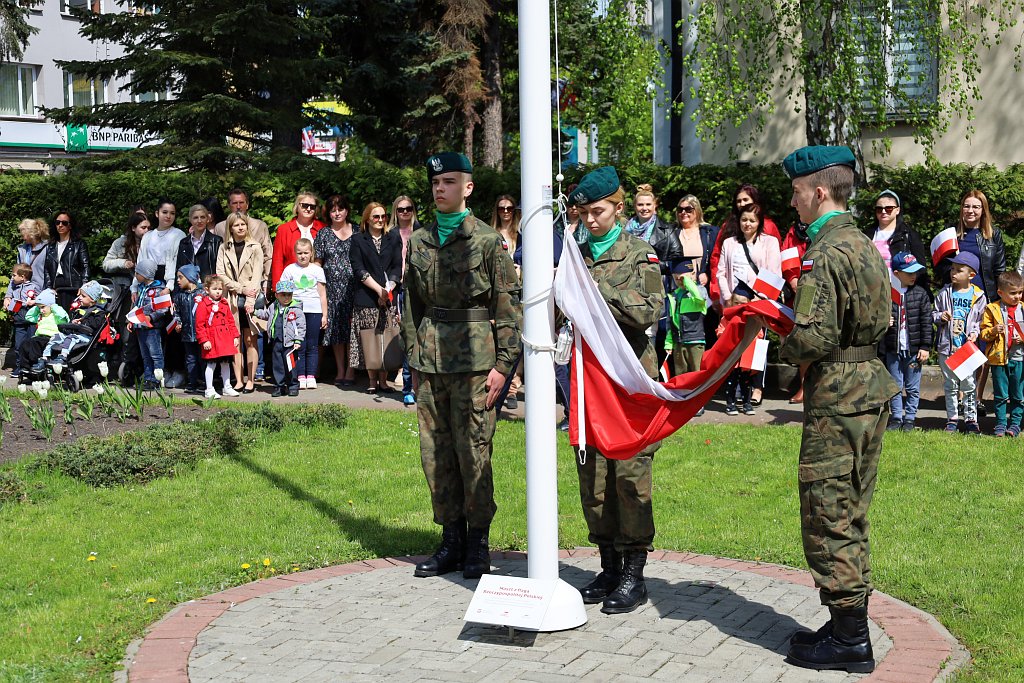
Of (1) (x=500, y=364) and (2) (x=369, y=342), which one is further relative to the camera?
(2) (x=369, y=342)

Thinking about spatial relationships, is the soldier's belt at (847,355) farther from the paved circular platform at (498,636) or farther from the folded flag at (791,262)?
the paved circular platform at (498,636)

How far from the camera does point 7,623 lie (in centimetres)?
638

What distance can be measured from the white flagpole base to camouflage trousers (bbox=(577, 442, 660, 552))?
473 millimetres

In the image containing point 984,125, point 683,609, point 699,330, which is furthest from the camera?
point 984,125

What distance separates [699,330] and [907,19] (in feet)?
17.9

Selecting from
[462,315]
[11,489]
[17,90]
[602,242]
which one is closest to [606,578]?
[462,315]

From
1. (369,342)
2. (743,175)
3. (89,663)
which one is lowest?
(89,663)

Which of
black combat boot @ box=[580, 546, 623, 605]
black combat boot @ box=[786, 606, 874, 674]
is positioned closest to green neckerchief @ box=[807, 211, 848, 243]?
black combat boot @ box=[786, 606, 874, 674]

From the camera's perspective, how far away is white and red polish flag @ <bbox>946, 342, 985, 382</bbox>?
35.3 ft

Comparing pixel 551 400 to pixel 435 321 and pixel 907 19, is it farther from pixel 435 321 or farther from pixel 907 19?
pixel 907 19

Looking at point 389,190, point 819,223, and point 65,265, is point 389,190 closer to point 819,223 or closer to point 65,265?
point 65,265

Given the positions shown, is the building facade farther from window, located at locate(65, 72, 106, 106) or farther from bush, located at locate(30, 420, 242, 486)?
bush, located at locate(30, 420, 242, 486)

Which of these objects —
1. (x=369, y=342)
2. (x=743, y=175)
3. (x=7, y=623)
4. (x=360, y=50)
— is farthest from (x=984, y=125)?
(x=7, y=623)

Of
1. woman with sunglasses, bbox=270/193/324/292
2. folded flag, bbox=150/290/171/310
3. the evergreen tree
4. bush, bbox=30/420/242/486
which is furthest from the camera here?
the evergreen tree
